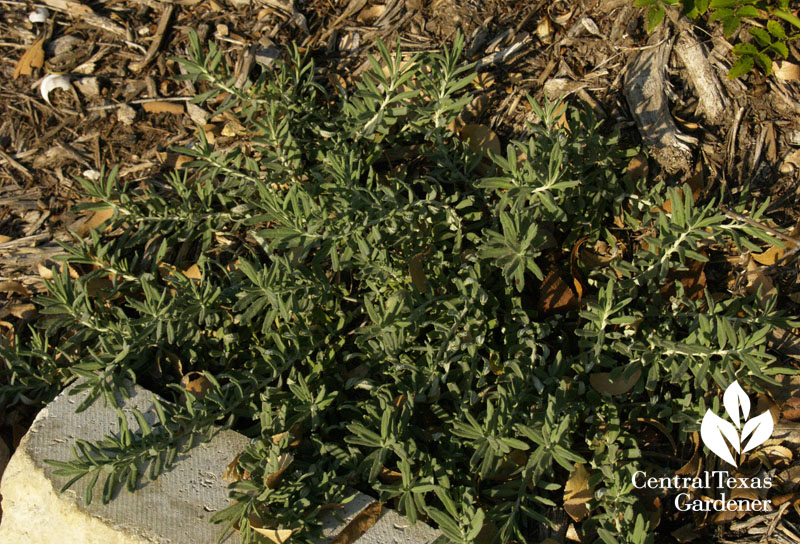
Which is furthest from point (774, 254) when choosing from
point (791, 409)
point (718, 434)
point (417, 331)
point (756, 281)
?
point (417, 331)

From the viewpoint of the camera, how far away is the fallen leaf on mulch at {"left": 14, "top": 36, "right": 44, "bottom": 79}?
435cm

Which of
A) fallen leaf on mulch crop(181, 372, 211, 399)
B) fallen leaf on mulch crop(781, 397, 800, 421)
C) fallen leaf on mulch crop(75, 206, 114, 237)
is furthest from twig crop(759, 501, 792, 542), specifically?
fallen leaf on mulch crop(75, 206, 114, 237)

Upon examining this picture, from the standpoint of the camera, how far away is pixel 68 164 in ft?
13.5

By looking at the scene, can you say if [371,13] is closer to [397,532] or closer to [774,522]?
[397,532]

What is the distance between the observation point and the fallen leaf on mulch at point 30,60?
4348 millimetres

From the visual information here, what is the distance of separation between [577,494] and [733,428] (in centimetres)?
73

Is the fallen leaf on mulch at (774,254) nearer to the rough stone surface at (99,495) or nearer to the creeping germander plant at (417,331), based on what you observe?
the creeping germander plant at (417,331)

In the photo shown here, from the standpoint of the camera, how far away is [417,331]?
2.97 meters

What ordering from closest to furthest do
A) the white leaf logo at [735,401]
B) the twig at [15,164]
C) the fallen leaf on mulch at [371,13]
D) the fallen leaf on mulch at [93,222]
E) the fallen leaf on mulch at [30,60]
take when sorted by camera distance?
the white leaf logo at [735,401] < the fallen leaf on mulch at [93,222] < the twig at [15,164] < the fallen leaf on mulch at [371,13] < the fallen leaf on mulch at [30,60]

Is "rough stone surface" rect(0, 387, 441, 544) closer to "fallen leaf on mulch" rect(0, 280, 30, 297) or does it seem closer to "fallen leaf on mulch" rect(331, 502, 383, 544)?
"fallen leaf on mulch" rect(331, 502, 383, 544)

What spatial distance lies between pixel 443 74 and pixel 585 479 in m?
1.98

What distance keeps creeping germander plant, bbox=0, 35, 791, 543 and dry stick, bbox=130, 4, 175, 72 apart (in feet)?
3.42

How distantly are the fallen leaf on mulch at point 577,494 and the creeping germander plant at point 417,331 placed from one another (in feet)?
0.12

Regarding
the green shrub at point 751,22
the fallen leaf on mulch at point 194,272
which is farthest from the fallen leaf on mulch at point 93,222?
the green shrub at point 751,22
